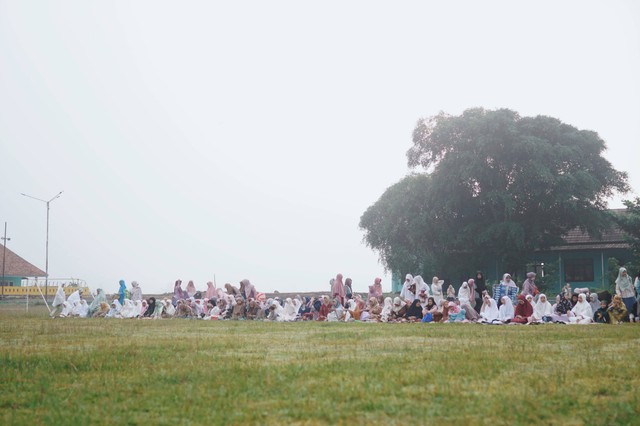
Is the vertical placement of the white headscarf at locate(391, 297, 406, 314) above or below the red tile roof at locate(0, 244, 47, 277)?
below

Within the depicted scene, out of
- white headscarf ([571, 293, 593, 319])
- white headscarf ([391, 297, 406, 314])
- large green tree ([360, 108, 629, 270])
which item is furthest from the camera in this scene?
large green tree ([360, 108, 629, 270])

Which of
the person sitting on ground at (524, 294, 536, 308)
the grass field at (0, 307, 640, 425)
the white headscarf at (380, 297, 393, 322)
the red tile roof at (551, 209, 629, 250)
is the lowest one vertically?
the white headscarf at (380, 297, 393, 322)

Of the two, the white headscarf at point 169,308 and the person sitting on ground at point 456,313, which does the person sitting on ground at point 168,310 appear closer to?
the white headscarf at point 169,308

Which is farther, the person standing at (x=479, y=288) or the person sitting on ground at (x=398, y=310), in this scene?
the person standing at (x=479, y=288)

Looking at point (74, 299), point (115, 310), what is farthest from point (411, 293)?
point (74, 299)

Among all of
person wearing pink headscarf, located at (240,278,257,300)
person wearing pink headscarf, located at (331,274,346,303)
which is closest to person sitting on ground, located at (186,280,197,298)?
person wearing pink headscarf, located at (240,278,257,300)

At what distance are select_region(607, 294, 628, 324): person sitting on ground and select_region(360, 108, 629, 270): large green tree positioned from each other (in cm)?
1484

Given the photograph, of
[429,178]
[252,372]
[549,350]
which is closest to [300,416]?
[252,372]

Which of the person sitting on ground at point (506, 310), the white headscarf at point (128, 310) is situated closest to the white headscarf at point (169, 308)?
the white headscarf at point (128, 310)

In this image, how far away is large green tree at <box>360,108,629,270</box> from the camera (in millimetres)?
33906

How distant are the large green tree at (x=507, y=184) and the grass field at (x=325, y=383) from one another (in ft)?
80.4

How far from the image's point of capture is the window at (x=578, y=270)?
136ft

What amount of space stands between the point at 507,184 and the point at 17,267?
5253 centimetres

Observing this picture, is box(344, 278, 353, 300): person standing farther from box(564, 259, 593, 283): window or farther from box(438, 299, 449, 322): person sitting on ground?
box(564, 259, 593, 283): window
